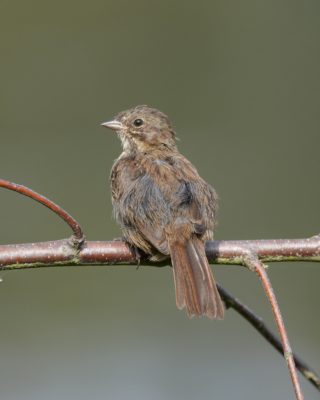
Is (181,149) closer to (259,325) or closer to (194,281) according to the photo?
(194,281)

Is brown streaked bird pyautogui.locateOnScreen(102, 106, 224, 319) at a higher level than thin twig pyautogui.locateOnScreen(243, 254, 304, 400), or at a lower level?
higher

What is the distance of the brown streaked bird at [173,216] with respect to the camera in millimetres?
4016

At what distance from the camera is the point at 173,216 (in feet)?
14.4

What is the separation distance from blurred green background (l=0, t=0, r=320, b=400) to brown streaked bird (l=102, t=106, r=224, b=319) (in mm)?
3223

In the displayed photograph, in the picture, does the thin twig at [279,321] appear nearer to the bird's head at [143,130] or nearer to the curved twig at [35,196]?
the curved twig at [35,196]

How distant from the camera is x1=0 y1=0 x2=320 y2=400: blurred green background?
314 inches

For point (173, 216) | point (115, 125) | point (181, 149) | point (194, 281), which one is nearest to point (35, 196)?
point (194, 281)

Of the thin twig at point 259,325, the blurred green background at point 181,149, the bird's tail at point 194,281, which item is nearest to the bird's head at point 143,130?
the bird's tail at point 194,281

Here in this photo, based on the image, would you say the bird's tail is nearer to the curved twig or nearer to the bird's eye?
the curved twig

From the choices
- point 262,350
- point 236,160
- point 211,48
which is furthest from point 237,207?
point 211,48

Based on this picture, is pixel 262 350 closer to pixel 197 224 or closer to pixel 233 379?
pixel 233 379

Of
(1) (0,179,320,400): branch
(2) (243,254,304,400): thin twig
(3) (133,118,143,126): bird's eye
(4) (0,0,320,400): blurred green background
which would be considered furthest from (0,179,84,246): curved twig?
(4) (0,0,320,400): blurred green background

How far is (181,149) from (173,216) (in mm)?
4634

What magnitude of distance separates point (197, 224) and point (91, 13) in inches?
226
